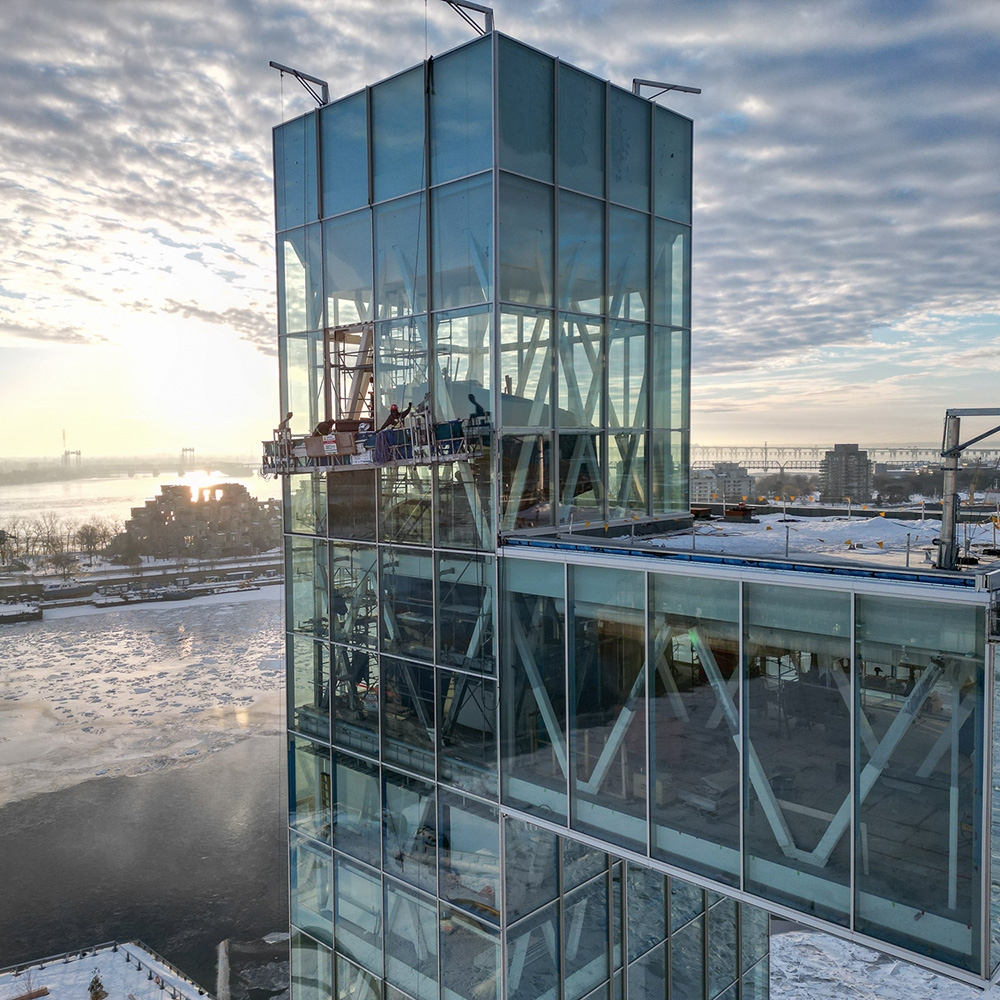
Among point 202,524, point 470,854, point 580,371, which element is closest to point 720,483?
point 580,371

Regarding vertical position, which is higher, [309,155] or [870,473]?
[309,155]

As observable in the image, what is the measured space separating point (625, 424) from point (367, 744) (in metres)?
8.17

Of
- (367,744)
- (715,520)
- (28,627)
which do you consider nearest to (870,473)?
(715,520)

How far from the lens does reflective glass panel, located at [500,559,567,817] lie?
12141 mm

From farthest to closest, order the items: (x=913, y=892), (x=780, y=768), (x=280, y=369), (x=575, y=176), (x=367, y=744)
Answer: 1. (x=280, y=369)
2. (x=367, y=744)
3. (x=575, y=176)
4. (x=780, y=768)
5. (x=913, y=892)

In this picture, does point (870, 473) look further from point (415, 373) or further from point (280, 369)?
point (280, 369)

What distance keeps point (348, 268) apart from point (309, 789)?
10939 mm

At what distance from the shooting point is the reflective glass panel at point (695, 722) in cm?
995

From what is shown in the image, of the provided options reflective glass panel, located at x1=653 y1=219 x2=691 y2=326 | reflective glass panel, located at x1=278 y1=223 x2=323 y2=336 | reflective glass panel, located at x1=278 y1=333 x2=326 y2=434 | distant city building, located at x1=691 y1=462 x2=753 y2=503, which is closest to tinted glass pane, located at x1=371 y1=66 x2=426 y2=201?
reflective glass panel, located at x1=278 y1=223 x2=323 y2=336

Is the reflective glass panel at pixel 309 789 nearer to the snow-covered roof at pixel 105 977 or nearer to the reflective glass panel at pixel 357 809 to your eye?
the reflective glass panel at pixel 357 809

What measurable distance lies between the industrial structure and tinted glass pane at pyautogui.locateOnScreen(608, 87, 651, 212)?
90 millimetres

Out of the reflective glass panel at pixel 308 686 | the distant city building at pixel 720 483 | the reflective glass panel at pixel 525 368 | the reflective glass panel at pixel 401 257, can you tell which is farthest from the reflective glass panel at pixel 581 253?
the reflective glass panel at pixel 308 686

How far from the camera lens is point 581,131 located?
1374cm

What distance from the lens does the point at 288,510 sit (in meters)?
16.4
